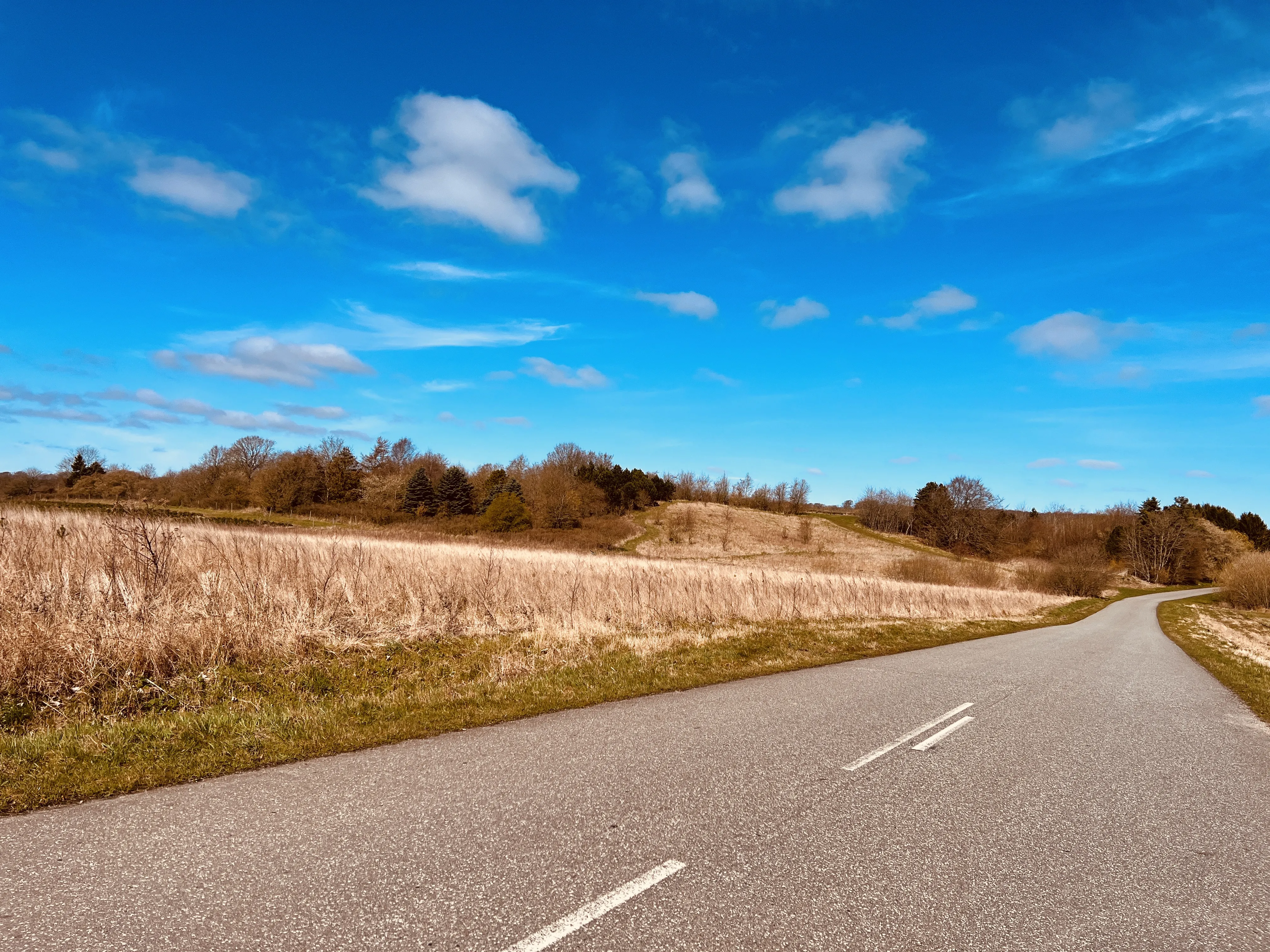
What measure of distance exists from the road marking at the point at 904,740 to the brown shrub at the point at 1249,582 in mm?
72307

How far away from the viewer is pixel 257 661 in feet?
30.0

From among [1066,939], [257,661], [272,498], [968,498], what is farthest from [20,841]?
[968,498]

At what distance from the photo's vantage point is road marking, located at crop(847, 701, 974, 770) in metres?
6.51

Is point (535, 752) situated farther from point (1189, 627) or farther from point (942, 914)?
point (1189, 627)

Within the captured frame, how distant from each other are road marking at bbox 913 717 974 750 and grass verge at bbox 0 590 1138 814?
368 centimetres

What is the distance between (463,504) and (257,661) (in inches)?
3080

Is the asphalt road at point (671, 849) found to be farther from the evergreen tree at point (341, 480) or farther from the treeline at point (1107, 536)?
the treeline at point (1107, 536)

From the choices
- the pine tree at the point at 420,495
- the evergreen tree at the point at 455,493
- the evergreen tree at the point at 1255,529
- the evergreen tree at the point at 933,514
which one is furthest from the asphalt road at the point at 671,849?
the evergreen tree at the point at 1255,529

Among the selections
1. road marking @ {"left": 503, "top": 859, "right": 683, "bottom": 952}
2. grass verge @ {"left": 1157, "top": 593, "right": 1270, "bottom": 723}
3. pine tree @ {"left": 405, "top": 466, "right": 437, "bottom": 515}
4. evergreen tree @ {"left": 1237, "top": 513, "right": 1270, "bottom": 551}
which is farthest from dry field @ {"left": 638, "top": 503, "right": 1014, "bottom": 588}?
evergreen tree @ {"left": 1237, "top": 513, "right": 1270, "bottom": 551}

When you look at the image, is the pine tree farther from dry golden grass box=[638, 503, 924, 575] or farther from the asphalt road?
the asphalt road

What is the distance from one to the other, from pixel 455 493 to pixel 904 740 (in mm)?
82601

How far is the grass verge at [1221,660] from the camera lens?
12883 mm

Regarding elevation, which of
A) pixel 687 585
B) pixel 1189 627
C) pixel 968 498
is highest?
pixel 968 498

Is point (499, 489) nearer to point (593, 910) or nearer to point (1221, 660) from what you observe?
point (1221, 660)
